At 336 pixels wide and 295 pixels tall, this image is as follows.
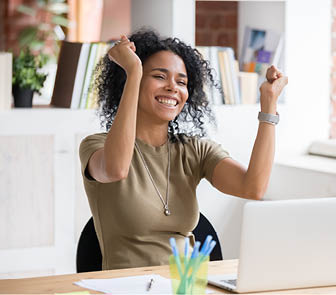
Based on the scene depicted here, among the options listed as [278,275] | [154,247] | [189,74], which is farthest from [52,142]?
[278,275]

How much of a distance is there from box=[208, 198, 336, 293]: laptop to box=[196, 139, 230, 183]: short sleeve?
63cm

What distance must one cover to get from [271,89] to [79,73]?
1.26 meters

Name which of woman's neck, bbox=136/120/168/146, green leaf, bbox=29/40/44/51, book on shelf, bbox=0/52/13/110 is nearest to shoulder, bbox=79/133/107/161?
woman's neck, bbox=136/120/168/146

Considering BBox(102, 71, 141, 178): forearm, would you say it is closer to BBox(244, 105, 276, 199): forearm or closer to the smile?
Result: the smile

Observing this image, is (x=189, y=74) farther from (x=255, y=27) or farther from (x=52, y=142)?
(x=255, y=27)

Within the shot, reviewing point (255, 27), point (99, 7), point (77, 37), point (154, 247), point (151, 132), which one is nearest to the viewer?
point (154, 247)

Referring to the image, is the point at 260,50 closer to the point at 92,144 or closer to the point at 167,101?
the point at 167,101

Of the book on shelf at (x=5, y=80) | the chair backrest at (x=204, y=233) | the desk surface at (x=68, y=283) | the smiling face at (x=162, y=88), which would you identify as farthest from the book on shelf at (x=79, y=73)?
the desk surface at (x=68, y=283)

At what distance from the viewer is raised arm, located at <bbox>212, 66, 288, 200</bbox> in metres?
2.12

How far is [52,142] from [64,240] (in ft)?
1.39

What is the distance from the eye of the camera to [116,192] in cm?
217

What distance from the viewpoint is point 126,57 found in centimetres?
207

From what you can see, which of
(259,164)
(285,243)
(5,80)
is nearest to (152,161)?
(259,164)

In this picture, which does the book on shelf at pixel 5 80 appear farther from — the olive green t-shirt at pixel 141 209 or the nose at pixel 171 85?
the nose at pixel 171 85
